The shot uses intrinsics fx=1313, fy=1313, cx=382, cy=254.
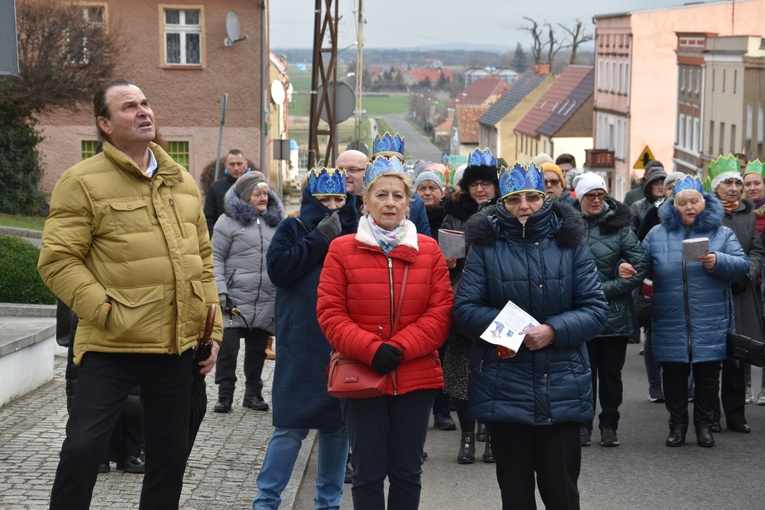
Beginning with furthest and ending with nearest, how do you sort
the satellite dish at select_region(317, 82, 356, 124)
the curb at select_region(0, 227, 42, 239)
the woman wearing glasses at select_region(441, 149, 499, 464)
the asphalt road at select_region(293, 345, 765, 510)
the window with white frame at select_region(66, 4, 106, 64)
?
1. the window with white frame at select_region(66, 4, 106, 64)
2. the satellite dish at select_region(317, 82, 356, 124)
3. the curb at select_region(0, 227, 42, 239)
4. the woman wearing glasses at select_region(441, 149, 499, 464)
5. the asphalt road at select_region(293, 345, 765, 510)

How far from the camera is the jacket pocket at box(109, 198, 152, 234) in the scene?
5555mm

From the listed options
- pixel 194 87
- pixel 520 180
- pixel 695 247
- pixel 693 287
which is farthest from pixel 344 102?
pixel 520 180

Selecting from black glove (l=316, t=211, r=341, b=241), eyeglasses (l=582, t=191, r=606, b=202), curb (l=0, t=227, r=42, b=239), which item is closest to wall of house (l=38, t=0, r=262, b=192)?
curb (l=0, t=227, r=42, b=239)

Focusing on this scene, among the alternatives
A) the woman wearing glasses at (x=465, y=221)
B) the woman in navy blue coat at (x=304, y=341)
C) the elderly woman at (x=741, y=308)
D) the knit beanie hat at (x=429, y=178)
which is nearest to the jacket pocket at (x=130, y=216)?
the woman in navy blue coat at (x=304, y=341)

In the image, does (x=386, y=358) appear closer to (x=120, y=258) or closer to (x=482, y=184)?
(x=120, y=258)

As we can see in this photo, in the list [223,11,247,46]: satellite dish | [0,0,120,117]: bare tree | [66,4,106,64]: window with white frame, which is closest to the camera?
[0,0,120,117]: bare tree

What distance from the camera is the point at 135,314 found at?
5551mm

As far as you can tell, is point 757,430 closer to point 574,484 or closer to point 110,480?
point 574,484

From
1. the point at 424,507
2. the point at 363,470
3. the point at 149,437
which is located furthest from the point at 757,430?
the point at 149,437

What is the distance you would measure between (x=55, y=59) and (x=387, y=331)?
25.4 m

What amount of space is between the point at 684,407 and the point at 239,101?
3063 cm

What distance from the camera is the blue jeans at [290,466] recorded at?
7059 mm

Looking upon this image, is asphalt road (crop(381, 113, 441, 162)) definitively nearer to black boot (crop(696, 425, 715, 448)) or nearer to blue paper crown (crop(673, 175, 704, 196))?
blue paper crown (crop(673, 175, 704, 196))

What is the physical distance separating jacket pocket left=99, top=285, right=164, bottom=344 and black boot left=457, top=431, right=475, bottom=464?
4.01 metres
